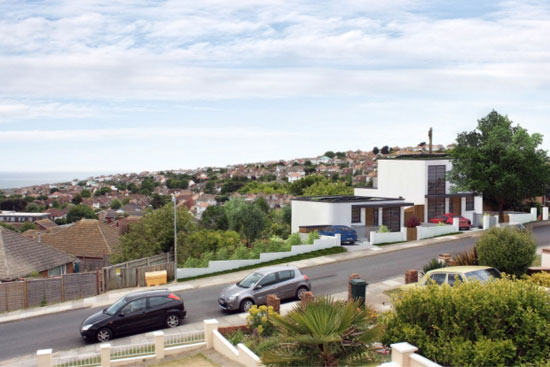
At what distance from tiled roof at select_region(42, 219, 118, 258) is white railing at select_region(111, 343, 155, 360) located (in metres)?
32.2

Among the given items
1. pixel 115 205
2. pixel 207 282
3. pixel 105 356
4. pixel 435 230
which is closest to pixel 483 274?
pixel 105 356

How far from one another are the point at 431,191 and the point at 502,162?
22.3 feet

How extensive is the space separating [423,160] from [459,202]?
4.98 metres

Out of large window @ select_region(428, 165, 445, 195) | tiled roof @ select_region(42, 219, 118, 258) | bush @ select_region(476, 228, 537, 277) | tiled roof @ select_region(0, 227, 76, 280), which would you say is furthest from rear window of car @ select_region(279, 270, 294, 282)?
tiled roof @ select_region(42, 219, 118, 258)

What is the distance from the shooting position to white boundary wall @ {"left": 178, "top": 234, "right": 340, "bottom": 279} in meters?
27.6

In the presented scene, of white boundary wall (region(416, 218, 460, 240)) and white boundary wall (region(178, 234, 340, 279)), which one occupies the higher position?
white boundary wall (region(416, 218, 460, 240))

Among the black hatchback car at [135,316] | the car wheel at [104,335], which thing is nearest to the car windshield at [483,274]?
the black hatchback car at [135,316]

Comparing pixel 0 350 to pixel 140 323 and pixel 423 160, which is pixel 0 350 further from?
pixel 423 160

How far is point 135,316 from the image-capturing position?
58.6 ft

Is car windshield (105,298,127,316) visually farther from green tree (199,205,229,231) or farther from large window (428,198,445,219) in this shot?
large window (428,198,445,219)

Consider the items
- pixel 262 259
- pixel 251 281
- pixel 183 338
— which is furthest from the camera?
pixel 262 259

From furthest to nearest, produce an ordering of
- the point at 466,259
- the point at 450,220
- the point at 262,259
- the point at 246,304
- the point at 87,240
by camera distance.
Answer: the point at 87,240, the point at 450,220, the point at 262,259, the point at 466,259, the point at 246,304

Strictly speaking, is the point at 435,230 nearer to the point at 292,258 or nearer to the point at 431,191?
the point at 431,191

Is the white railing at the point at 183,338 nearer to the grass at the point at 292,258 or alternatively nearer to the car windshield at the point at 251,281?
the car windshield at the point at 251,281
